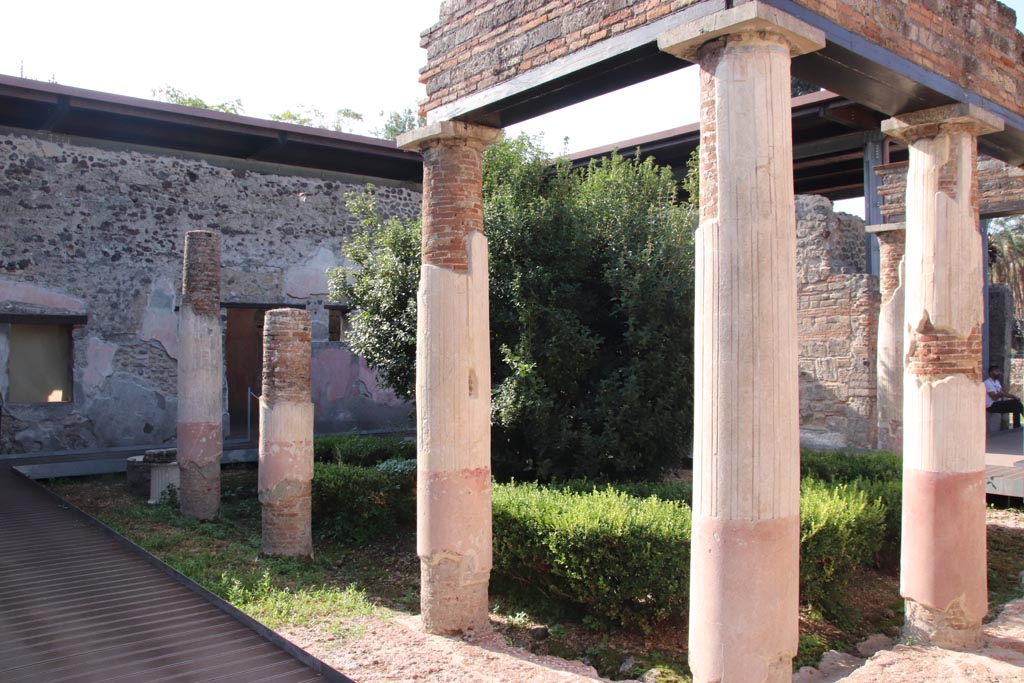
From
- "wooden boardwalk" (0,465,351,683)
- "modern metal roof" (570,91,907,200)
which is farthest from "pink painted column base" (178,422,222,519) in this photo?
"modern metal roof" (570,91,907,200)

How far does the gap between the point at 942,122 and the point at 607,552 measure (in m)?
3.79

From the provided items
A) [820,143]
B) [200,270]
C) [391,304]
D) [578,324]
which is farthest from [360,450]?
[820,143]

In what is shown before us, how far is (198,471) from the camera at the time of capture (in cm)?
945

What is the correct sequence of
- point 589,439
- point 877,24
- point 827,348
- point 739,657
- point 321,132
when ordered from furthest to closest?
point 321,132
point 827,348
point 589,439
point 877,24
point 739,657

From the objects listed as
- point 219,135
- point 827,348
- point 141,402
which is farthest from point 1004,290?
point 141,402

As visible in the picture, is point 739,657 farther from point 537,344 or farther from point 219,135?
point 219,135

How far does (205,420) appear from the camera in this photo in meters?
9.58

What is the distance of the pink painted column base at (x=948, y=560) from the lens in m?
5.46

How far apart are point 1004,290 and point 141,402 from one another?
54.9ft

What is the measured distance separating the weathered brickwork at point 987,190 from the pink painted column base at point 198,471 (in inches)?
336

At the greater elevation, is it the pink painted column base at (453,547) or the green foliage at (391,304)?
the green foliage at (391,304)

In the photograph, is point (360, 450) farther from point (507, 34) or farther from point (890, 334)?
point (890, 334)

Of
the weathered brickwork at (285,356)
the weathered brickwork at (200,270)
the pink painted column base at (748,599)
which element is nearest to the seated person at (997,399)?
the weathered brickwork at (285,356)

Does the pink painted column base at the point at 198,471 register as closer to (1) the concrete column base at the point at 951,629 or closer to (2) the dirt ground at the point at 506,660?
(2) the dirt ground at the point at 506,660
